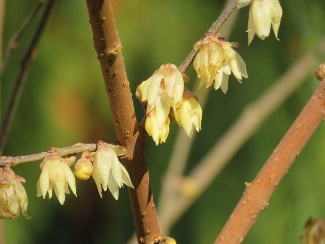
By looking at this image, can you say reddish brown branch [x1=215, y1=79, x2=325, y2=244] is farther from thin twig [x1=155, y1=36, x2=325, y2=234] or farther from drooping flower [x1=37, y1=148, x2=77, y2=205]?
thin twig [x1=155, y1=36, x2=325, y2=234]

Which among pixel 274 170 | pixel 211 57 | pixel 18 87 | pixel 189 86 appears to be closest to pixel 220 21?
pixel 211 57

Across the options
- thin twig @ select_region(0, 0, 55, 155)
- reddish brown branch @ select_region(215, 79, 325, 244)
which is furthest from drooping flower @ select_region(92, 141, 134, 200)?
thin twig @ select_region(0, 0, 55, 155)

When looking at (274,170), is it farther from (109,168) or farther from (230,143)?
(230,143)

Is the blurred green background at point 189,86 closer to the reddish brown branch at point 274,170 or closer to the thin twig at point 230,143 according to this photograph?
the thin twig at point 230,143

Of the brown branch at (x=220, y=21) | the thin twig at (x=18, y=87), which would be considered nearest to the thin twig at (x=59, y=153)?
the brown branch at (x=220, y=21)

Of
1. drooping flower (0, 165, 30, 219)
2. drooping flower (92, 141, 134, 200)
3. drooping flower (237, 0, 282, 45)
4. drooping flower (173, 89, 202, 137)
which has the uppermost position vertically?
drooping flower (237, 0, 282, 45)

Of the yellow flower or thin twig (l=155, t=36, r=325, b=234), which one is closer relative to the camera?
the yellow flower
